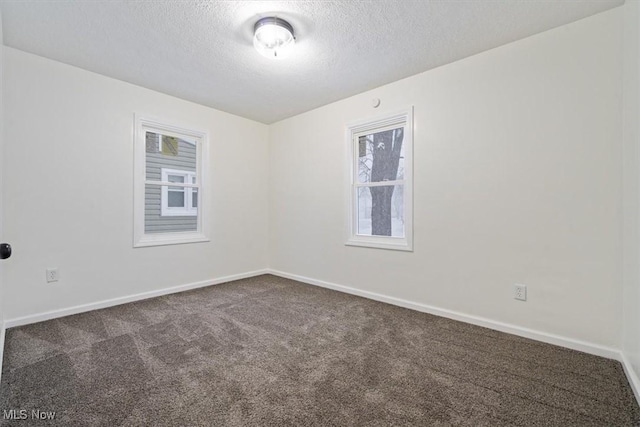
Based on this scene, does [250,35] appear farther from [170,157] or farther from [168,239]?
[168,239]

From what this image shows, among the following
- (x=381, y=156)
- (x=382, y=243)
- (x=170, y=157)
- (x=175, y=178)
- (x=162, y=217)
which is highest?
(x=170, y=157)

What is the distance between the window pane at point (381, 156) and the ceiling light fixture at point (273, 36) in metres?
1.54

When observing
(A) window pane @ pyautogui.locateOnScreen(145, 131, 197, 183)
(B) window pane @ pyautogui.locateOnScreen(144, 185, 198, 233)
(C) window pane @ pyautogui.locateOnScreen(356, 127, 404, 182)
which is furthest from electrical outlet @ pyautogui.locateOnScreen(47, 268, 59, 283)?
(C) window pane @ pyautogui.locateOnScreen(356, 127, 404, 182)

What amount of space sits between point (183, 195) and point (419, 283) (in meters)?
3.78

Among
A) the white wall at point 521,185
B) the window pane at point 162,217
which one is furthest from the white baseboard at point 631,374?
the window pane at point 162,217

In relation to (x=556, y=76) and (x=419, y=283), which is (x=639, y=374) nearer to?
(x=419, y=283)

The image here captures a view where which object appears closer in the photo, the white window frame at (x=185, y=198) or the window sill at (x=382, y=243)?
the window sill at (x=382, y=243)

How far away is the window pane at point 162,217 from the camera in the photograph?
13.6 ft

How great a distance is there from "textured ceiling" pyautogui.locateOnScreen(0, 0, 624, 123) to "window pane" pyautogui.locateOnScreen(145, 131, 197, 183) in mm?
874

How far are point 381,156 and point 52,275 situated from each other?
3633 mm

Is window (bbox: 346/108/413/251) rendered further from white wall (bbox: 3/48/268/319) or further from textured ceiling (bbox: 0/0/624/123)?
white wall (bbox: 3/48/268/319)

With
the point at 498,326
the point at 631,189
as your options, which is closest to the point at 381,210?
the point at 498,326

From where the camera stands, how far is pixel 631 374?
179 cm

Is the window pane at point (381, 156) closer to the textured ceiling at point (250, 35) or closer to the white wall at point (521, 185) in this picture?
the white wall at point (521, 185)
